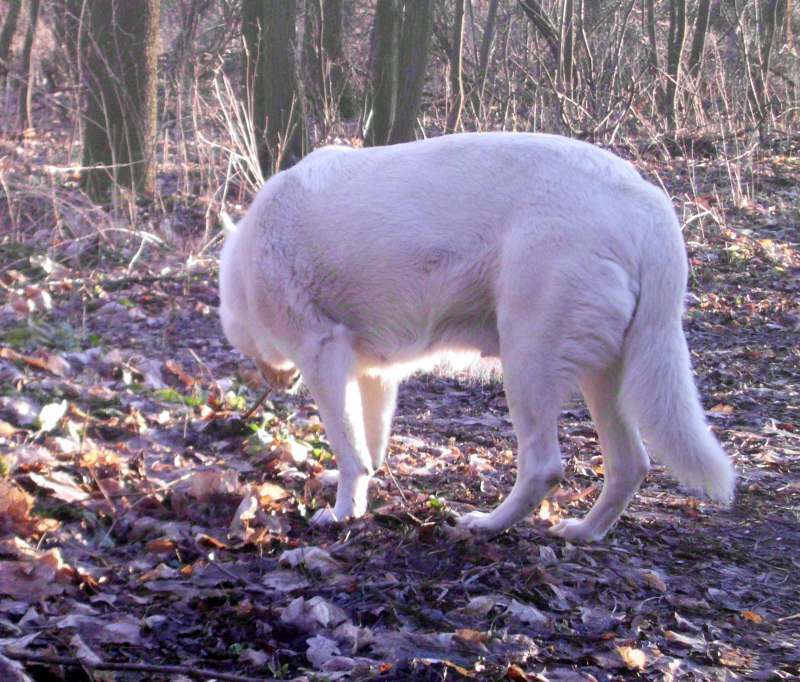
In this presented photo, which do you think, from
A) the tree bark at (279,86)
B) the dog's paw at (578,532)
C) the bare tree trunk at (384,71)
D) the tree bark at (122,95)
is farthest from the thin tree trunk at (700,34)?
the dog's paw at (578,532)

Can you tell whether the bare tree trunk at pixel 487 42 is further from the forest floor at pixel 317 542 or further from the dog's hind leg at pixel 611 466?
the dog's hind leg at pixel 611 466

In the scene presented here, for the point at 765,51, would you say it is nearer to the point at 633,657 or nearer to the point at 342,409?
the point at 342,409

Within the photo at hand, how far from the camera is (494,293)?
13.0ft

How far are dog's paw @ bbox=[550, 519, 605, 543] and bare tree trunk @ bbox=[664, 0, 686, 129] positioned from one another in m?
9.73

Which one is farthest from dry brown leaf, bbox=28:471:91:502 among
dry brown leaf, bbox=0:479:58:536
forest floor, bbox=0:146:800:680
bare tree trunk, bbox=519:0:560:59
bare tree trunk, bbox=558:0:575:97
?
bare tree trunk, bbox=519:0:560:59

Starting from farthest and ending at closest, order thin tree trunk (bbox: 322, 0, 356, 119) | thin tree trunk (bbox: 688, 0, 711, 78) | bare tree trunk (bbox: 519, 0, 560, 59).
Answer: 1. thin tree trunk (bbox: 688, 0, 711, 78)
2. thin tree trunk (bbox: 322, 0, 356, 119)
3. bare tree trunk (bbox: 519, 0, 560, 59)

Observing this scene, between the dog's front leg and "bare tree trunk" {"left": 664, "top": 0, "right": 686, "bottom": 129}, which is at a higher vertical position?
"bare tree trunk" {"left": 664, "top": 0, "right": 686, "bottom": 129}

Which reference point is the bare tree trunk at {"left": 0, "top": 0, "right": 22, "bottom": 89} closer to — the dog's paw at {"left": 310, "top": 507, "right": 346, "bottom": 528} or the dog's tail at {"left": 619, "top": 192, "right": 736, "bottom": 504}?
the dog's paw at {"left": 310, "top": 507, "right": 346, "bottom": 528}

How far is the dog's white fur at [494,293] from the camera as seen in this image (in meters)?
3.76

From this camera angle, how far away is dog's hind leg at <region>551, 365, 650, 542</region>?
4.15m

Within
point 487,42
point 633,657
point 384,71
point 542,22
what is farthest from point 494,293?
point 542,22

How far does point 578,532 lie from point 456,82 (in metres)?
9.20

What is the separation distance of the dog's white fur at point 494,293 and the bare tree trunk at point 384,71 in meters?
7.22

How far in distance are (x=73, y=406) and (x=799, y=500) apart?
11.9 feet
